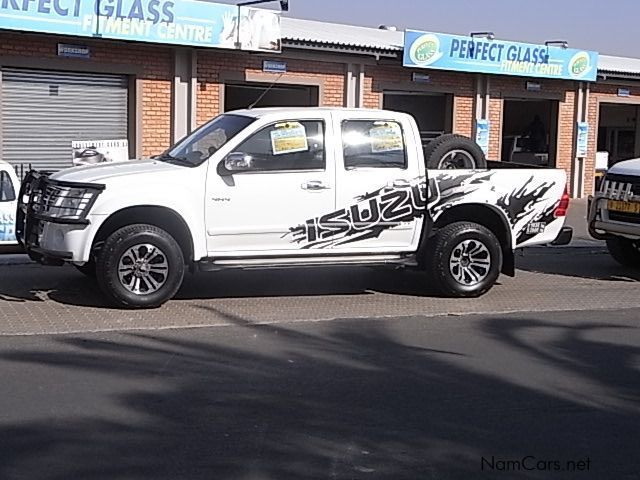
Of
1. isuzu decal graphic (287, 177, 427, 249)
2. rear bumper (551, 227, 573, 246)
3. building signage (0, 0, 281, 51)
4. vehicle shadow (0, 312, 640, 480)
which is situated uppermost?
building signage (0, 0, 281, 51)

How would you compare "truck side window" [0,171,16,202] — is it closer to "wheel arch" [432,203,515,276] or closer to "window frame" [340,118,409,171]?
"window frame" [340,118,409,171]

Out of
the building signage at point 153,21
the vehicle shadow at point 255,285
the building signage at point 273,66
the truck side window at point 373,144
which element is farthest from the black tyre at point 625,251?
the building signage at point 273,66

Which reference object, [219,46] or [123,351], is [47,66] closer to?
[219,46]

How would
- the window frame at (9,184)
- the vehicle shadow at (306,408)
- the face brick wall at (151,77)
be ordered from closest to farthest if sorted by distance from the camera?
the vehicle shadow at (306,408) < the window frame at (9,184) < the face brick wall at (151,77)

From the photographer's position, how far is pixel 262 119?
389 inches

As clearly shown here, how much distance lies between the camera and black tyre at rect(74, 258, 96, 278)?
9672 millimetres

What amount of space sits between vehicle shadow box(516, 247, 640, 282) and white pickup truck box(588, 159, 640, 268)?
0.45 m

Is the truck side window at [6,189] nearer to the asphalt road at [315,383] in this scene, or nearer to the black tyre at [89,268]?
the asphalt road at [315,383]

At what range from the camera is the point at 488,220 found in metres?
10.9

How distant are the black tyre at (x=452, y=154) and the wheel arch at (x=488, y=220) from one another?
570mm

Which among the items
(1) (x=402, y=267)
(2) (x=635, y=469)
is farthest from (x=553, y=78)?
(2) (x=635, y=469)

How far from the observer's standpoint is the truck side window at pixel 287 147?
9773 mm

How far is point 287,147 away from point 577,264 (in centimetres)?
546

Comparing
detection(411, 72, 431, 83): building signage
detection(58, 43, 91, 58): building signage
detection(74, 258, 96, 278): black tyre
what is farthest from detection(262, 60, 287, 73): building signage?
detection(74, 258, 96, 278): black tyre
